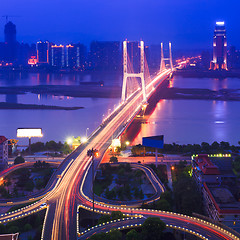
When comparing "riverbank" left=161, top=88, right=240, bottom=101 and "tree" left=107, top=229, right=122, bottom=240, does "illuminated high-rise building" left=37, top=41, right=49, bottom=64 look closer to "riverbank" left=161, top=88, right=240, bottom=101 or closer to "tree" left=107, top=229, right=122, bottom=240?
"riverbank" left=161, top=88, right=240, bottom=101

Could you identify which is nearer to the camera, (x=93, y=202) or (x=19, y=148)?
(x=93, y=202)

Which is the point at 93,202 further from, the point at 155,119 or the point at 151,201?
the point at 155,119

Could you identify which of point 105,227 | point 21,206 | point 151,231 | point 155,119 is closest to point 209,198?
point 151,231

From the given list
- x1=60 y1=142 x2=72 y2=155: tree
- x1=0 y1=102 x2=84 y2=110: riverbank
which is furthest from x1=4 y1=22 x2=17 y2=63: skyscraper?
x1=60 y1=142 x2=72 y2=155: tree

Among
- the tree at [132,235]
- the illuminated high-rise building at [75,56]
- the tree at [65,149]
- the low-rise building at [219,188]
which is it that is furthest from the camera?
the illuminated high-rise building at [75,56]

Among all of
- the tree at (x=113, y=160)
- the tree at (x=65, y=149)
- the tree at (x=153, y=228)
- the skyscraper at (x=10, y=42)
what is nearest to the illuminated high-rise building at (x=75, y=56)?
the skyscraper at (x=10, y=42)

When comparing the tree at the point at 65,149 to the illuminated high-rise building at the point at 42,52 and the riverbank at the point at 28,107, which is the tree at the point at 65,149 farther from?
the illuminated high-rise building at the point at 42,52
